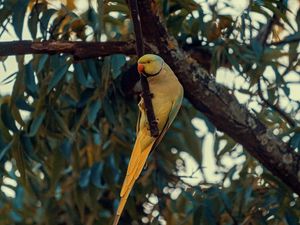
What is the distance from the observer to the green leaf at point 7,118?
6.66 ft

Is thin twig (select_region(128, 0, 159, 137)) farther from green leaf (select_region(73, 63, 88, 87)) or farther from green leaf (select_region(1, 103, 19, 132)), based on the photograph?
green leaf (select_region(1, 103, 19, 132))

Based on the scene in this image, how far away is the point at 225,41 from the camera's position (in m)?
2.07

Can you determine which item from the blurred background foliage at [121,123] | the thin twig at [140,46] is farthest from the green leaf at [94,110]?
the thin twig at [140,46]

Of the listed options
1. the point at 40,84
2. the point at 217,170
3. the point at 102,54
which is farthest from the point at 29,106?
the point at 217,170

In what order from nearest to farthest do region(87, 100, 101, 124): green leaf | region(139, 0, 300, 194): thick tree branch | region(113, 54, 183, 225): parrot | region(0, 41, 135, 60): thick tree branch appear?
Answer: region(113, 54, 183, 225): parrot, region(0, 41, 135, 60): thick tree branch, region(139, 0, 300, 194): thick tree branch, region(87, 100, 101, 124): green leaf

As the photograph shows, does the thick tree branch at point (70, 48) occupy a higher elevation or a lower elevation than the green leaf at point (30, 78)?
higher

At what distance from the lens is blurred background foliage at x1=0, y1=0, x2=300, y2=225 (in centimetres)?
198

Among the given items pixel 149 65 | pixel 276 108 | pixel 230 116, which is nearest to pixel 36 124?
pixel 230 116

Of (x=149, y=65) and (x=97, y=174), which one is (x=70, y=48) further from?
(x=97, y=174)

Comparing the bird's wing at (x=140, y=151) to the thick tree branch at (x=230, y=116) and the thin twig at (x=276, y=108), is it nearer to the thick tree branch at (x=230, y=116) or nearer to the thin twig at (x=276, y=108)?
the thick tree branch at (x=230, y=116)

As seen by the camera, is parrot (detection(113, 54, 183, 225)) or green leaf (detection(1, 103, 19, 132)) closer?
parrot (detection(113, 54, 183, 225))

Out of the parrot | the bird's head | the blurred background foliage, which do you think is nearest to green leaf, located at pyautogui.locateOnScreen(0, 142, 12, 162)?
the blurred background foliage

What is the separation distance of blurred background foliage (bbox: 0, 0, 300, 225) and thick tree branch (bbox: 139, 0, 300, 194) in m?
0.05

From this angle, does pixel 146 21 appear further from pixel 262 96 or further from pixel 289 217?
pixel 289 217
